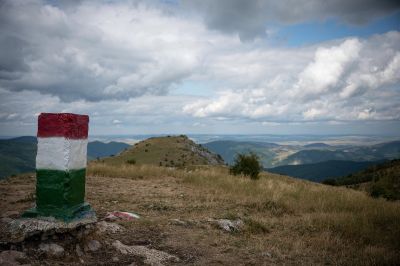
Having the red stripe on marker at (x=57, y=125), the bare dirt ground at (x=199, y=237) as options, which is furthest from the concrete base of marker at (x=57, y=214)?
the red stripe on marker at (x=57, y=125)

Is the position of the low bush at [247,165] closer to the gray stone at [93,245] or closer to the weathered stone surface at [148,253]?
the weathered stone surface at [148,253]

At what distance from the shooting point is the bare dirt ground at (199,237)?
591 cm

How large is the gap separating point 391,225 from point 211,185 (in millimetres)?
6943

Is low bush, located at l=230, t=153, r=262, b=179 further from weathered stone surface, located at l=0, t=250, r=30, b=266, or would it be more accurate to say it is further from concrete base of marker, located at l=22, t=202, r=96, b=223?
weathered stone surface, located at l=0, t=250, r=30, b=266

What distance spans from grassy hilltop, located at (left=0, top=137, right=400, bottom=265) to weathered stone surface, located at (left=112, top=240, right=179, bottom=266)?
0.49ft

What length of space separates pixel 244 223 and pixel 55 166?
4750 mm

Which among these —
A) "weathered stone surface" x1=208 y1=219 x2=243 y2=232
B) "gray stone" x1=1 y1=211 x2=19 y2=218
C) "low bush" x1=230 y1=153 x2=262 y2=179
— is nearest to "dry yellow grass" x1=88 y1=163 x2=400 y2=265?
"weathered stone surface" x1=208 y1=219 x2=243 y2=232

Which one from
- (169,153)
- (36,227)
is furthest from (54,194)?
(169,153)

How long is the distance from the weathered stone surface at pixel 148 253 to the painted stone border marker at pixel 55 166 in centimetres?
93

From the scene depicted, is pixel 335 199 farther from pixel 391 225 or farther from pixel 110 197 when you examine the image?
pixel 110 197

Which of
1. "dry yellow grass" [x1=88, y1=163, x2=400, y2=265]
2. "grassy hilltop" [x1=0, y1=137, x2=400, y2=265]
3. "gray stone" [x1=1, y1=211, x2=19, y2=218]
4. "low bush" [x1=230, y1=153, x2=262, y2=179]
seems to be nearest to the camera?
"grassy hilltop" [x1=0, y1=137, x2=400, y2=265]

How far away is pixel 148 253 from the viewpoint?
613cm

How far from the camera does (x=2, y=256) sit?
501 cm

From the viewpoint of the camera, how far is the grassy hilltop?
20.9ft
